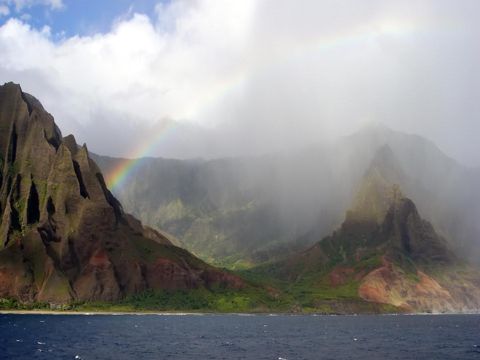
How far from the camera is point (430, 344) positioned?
17538 cm

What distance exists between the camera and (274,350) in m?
154

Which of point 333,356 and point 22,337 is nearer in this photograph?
point 333,356

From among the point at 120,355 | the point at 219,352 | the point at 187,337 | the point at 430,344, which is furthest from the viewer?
the point at 187,337

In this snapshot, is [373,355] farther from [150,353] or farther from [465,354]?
[150,353]

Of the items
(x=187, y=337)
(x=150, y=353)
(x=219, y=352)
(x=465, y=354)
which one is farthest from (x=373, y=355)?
(x=187, y=337)

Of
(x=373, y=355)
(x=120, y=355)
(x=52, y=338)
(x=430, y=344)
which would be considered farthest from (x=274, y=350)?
(x=52, y=338)

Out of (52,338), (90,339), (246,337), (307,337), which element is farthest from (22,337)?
(307,337)

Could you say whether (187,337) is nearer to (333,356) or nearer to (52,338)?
(52,338)

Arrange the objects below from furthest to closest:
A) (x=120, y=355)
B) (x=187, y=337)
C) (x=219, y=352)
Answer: (x=187, y=337), (x=219, y=352), (x=120, y=355)

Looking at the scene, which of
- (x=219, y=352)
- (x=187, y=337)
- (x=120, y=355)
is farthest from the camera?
(x=187, y=337)

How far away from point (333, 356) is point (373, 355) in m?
8.98

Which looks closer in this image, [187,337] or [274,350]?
[274,350]

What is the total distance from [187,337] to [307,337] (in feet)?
120

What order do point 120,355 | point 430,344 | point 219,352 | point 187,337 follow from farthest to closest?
point 187,337
point 430,344
point 219,352
point 120,355
